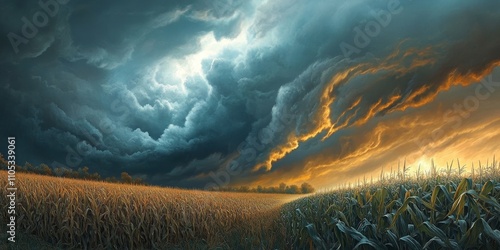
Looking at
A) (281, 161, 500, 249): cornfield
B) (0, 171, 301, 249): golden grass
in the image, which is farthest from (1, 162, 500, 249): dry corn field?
(281, 161, 500, 249): cornfield

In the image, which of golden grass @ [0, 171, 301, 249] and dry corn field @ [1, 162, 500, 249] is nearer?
dry corn field @ [1, 162, 500, 249]

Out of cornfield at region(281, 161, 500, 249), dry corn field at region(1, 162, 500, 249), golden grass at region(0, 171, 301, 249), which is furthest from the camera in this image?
golden grass at region(0, 171, 301, 249)

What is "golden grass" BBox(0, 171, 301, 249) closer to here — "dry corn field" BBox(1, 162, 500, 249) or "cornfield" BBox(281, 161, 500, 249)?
"dry corn field" BBox(1, 162, 500, 249)

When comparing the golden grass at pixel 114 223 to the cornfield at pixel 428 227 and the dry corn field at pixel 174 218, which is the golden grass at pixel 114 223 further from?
the cornfield at pixel 428 227

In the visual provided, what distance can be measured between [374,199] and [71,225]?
772 cm

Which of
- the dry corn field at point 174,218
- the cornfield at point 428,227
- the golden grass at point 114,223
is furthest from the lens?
the golden grass at point 114,223

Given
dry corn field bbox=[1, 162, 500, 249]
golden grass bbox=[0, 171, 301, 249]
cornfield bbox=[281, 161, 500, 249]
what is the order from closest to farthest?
cornfield bbox=[281, 161, 500, 249] < dry corn field bbox=[1, 162, 500, 249] < golden grass bbox=[0, 171, 301, 249]

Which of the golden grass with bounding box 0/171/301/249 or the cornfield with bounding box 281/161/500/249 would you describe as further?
the golden grass with bounding box 0/171/301/249

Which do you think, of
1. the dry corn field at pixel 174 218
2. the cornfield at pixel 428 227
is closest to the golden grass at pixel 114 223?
the dry corn field at pixel 174 218

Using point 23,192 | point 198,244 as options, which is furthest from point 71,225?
point 198,244

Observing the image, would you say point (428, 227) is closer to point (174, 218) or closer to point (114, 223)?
point (174, 218)

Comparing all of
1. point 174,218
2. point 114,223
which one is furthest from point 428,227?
point 114,223

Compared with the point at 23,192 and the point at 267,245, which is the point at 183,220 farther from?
the point at 23,192

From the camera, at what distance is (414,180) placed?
10.0 metres
